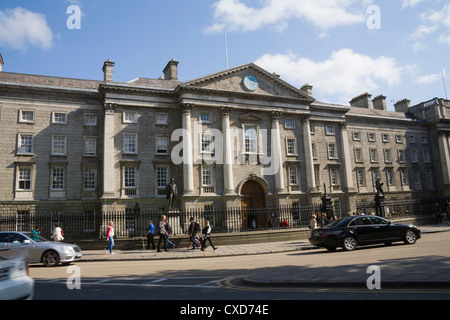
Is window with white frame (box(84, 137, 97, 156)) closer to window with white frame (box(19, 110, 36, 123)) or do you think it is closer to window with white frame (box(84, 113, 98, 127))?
window with white frame (box(84, 113, 98, 127))

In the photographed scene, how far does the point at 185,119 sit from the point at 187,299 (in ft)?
88.6

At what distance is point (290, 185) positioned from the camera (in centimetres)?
3622

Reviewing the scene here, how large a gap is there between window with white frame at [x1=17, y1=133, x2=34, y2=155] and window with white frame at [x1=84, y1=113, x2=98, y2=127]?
16.0 ft

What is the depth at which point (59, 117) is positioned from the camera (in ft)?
101

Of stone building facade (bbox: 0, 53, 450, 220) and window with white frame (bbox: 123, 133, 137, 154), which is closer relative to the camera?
stone building facade (bbox: 0, 53, 450, 220)

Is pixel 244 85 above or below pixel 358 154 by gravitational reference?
above

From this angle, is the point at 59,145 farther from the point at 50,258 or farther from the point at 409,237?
the point at 409,237

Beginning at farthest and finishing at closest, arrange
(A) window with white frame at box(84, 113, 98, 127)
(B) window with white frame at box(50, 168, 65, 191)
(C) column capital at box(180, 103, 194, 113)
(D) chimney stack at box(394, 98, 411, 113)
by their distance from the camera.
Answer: (D) chimney stack at box(394, 98, 411, 113), (C) column capital at box(180, 103, 194, 113), (A) window with white frame at box(84, 113, 98, 127), (B) window with white frame at box(50, 168, 65, 191)

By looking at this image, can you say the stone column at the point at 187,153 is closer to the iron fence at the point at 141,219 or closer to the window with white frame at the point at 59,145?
the iron fence at the point at 141,219

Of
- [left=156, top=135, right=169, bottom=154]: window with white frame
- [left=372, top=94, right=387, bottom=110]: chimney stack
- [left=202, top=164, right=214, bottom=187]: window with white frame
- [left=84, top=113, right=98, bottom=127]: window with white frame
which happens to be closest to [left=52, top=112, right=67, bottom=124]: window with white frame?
[left=84, top=113, right=98, bottom=127]: window with white frame

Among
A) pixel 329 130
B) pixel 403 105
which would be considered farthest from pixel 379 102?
pixel 329 130

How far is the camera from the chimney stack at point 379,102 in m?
52.1

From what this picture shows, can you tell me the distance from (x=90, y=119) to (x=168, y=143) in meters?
7.86

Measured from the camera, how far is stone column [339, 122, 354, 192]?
4012cm
